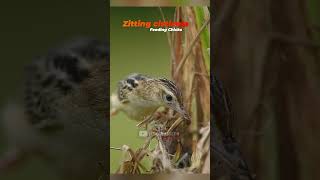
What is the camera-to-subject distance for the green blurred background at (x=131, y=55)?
1.71 metres

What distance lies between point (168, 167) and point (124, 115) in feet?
0.79

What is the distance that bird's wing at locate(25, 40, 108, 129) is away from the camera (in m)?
1.72

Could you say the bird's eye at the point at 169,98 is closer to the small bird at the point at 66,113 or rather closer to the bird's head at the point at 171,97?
the bird's head at the point at 171,97

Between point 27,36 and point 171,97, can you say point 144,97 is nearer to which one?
point 171,97

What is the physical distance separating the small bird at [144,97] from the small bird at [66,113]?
57 millimetres

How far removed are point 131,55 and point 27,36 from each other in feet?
1.24

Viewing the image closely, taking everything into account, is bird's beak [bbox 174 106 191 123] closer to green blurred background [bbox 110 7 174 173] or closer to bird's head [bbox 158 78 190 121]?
bird's head [bbox 158 78 190 121]

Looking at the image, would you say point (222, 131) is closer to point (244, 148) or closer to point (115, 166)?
point (244, 148)

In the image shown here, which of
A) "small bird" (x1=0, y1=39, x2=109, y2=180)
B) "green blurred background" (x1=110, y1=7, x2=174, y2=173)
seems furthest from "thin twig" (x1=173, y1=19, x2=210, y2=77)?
"small bird" (x1=0, y1=39, x2=109, y2=180)

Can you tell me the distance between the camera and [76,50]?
68.5 inches

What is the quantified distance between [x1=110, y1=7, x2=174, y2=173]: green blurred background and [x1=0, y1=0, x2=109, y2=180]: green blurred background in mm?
173

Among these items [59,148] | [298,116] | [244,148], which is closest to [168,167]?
[244,148]

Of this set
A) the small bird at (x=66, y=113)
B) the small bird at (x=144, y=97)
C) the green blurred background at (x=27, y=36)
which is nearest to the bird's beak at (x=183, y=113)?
the small bird at (x=144, y=97)

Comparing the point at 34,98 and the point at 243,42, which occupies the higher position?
the point at 243,42
